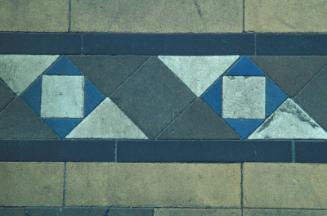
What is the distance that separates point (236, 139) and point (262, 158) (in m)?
0.19

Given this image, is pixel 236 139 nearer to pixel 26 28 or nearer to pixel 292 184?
pixel 292 184

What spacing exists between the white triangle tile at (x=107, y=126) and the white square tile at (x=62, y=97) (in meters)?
0.08

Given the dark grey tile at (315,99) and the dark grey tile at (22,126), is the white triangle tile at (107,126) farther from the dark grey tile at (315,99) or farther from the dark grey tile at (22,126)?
the dark grey tile at (315,99)

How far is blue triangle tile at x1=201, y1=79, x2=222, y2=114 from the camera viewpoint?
8.40 ft

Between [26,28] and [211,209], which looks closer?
[211,209]

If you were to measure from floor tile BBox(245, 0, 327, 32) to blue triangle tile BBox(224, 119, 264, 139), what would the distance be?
56cm

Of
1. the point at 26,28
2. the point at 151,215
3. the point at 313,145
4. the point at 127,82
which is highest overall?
the point at 26,28

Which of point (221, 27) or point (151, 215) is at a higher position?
point (221, 27)

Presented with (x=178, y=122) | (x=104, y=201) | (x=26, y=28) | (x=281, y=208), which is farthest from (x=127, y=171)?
(x=26, y=28)

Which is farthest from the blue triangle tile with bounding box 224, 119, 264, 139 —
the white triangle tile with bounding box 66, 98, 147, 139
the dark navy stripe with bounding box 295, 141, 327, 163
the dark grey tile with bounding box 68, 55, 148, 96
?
the dark grey tile with bounding box 68, 55, 148, 96

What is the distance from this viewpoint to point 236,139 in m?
2.54

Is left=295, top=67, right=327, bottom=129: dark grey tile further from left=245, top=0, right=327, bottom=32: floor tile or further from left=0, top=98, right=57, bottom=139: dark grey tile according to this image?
left=0, top=98, right=57, bottom=139: dark grey tile

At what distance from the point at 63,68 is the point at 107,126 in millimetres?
457

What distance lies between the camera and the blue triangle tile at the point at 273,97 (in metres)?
2.55
